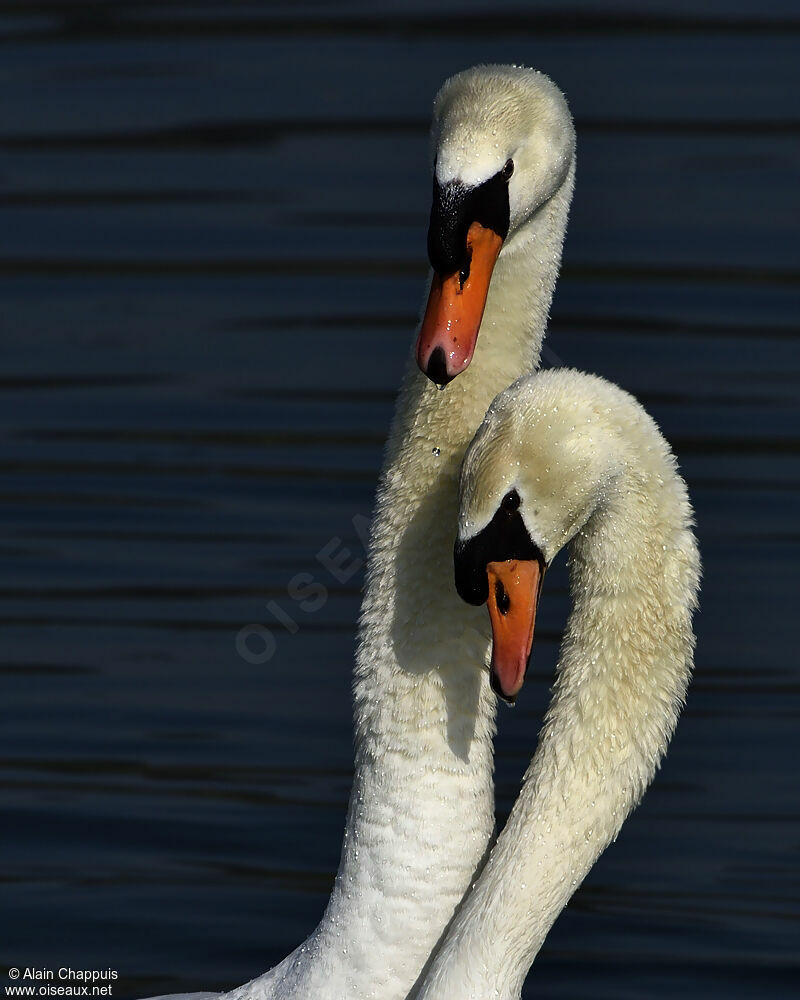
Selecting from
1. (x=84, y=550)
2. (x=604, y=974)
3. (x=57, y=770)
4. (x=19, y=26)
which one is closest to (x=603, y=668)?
(x=604, y=974)

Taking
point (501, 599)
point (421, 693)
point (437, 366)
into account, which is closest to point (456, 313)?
point (437, 366)

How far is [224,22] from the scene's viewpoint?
1285 cm

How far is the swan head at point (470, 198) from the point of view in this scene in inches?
205

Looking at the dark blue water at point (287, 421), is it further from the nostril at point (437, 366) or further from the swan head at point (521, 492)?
the nostril at point (437, 366)

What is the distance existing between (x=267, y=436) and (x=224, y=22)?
3.79 metres

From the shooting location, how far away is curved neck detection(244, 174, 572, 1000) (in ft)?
18.7

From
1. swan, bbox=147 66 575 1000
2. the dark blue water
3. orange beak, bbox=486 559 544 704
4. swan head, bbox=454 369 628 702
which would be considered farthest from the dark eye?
the dark blue water

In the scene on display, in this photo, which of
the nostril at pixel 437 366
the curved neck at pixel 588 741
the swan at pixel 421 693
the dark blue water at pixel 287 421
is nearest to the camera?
the nostril at pixel 437 366

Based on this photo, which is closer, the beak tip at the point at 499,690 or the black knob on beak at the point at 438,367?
the beak tip at the point at 499,690

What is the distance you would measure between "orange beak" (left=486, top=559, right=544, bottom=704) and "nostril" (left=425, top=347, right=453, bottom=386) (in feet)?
1.41

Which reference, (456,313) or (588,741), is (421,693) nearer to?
(588,741)

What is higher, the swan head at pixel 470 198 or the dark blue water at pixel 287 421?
the dark blue water at pixel 287 421

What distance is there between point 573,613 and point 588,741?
296mm

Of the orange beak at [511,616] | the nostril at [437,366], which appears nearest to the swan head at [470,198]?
the nostril at [437,366]
